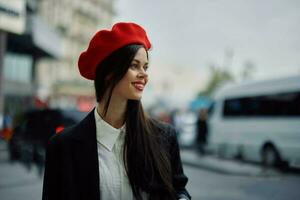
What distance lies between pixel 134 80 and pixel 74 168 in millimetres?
479

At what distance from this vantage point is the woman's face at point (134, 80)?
2.22m

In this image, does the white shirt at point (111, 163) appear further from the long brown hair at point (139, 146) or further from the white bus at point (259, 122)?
the white bus at point (259, 122)

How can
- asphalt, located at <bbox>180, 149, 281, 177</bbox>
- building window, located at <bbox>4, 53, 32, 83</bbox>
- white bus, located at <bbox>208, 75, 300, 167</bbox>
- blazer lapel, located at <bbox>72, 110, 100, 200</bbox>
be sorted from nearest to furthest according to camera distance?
blazer lapel, located at <bbox>72, 110, 100, 200</bbox> → asphalt, located at <bbox>180, 149, 281, 177</bbox> → white bus, located at <bbox>208, 75, 300, 167</bbox> → building window, located at <bbox>4, 53, 32, 83</bbox>

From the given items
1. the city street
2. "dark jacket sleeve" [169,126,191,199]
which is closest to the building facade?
the city street

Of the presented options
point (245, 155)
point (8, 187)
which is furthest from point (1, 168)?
point (245, 155)

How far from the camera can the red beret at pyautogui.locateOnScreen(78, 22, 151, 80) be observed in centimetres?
218

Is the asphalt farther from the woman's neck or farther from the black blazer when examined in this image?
the black blazer

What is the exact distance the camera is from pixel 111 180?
2188 mm

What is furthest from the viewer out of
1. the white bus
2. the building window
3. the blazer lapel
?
the building window

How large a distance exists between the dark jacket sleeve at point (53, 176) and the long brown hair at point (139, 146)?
0.99 ft

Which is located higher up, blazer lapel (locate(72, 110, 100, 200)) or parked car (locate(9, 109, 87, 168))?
blazer lapel (locate(72, 110, 100, 200))

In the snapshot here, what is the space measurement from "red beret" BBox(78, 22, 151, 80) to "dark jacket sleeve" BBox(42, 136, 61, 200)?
42 cm

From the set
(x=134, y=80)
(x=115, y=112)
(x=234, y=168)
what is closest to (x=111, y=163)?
(x=115, y=112)

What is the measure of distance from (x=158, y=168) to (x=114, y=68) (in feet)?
1.62
